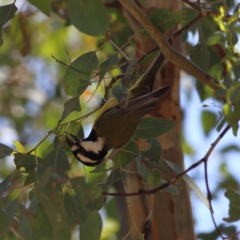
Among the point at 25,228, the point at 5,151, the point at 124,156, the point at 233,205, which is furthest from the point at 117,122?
the point at 25,228

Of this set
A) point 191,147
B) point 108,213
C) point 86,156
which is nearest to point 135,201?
point 86,156

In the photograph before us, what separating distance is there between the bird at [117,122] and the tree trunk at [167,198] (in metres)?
0.27

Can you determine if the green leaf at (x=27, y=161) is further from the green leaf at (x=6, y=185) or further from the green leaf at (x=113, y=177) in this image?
the green leaf at (x=113, y=177)

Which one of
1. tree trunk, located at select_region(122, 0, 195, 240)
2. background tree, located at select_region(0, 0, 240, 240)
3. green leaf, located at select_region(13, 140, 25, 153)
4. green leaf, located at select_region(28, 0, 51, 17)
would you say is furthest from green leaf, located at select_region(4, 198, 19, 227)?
tree trunk, located at select_region(122, 0, 195, 240)

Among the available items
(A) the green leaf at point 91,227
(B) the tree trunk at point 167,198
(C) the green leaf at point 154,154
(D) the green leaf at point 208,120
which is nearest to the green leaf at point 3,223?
(A) the green leaf at point 91,227

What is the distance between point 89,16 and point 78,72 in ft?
0.73

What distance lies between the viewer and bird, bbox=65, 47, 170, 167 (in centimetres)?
209

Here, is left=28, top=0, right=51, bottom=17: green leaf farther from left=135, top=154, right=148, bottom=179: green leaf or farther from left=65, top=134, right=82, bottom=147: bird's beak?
left=135, top=154, right=148, bottom=179: green leaf

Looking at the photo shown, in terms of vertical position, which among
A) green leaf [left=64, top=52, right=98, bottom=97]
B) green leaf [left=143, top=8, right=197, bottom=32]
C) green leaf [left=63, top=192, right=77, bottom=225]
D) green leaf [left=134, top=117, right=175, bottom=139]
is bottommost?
green leaf [left=63, top=192, right=77, bottom=225]

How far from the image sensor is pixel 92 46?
14.1 feet

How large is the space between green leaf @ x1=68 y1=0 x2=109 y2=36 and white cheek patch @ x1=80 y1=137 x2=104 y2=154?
0.46 meters

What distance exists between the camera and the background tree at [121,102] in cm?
150

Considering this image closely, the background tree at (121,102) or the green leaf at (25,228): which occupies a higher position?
the background tree at (121,102)

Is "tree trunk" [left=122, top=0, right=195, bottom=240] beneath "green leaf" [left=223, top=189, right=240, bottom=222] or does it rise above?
above
